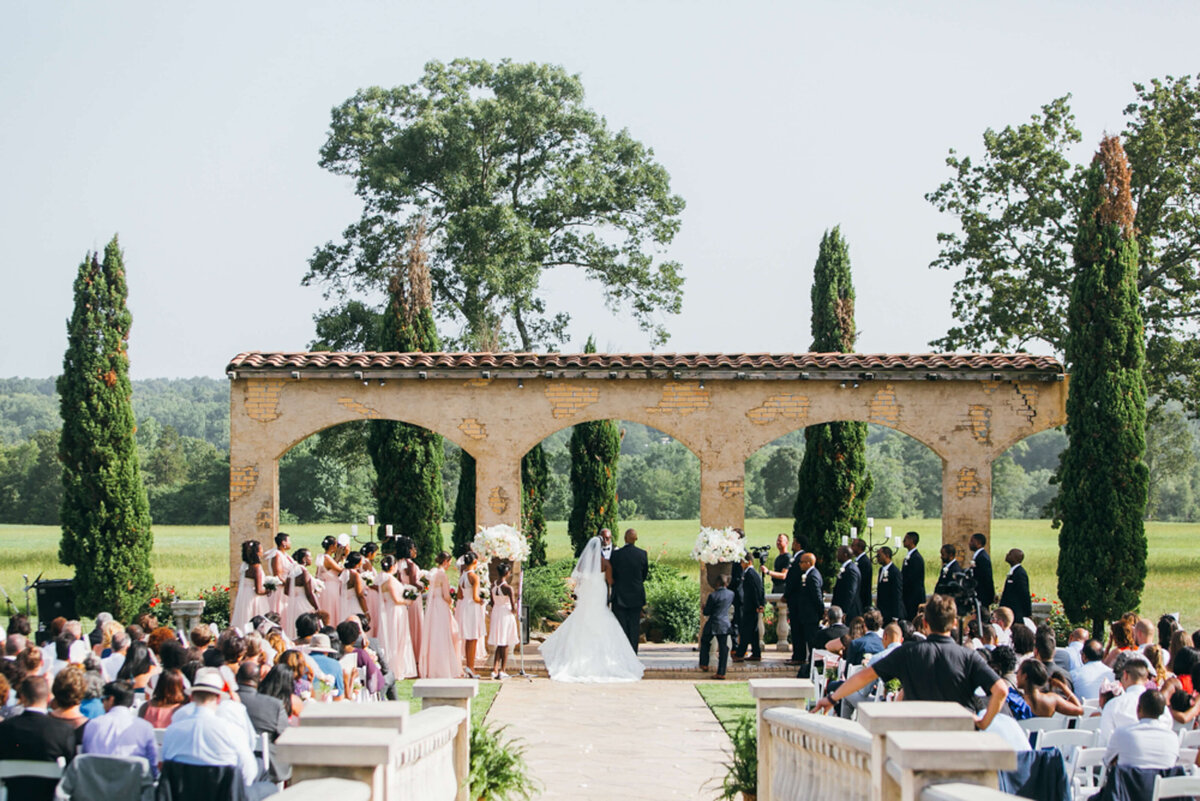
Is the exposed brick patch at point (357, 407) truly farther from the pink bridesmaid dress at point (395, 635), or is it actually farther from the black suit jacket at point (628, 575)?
the black suit jacket at point (628, 575)

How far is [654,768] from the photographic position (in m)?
10.8

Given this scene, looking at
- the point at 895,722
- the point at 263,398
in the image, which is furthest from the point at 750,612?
the point at 895,722

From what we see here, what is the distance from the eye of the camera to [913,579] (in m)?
15.7

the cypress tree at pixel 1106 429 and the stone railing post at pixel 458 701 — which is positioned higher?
the cypress tree at pixel 1106 429

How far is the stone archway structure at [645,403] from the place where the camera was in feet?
57.4

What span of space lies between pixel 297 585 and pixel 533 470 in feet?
38.9

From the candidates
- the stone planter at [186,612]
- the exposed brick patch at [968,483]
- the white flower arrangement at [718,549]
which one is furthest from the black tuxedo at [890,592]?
the stone planter at [186,612]

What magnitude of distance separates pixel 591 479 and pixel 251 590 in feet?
39.1

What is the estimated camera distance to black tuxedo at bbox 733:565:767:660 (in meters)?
16.0

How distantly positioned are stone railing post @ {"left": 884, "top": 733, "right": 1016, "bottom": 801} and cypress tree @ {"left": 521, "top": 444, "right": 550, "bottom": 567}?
69.0 ft

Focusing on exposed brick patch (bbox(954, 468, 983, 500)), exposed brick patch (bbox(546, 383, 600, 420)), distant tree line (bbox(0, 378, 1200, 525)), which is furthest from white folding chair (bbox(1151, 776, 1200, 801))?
distant tree line (bbox(0, 378, 1200, 525))

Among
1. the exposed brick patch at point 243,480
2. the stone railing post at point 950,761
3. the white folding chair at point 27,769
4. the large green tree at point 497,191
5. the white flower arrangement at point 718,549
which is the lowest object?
the white folding chair at point 27,769

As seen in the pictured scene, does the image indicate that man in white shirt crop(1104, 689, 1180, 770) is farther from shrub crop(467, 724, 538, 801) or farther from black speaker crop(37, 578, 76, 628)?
black speaker crop(37, 578, 76, 628)

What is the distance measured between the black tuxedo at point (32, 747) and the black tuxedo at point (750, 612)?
993 cm
